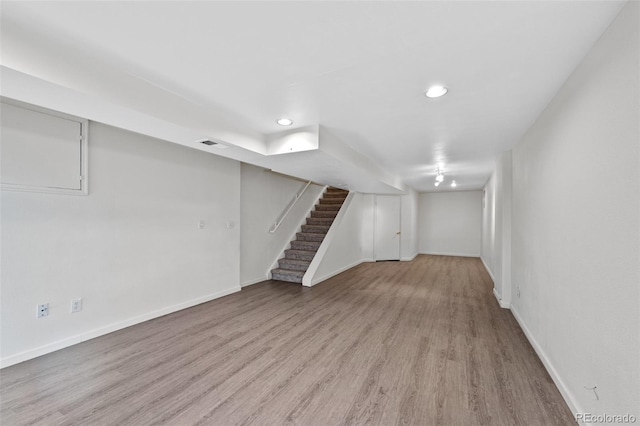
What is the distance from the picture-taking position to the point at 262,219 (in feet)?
18.2

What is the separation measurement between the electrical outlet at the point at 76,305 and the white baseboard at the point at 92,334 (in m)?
0.26

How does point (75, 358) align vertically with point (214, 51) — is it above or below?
below

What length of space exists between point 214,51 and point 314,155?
69.2 inches

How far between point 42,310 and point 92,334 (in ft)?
1.76

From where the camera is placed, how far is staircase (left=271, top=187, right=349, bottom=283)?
5621mm

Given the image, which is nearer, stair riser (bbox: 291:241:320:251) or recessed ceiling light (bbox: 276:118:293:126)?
recessed ceiling light (bbox: 276:118:293:126)

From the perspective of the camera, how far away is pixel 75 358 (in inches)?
97.2

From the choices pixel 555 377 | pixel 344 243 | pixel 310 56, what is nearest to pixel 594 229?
pixel 555 377

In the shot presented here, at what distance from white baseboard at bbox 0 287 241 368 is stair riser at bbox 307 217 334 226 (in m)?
3.31

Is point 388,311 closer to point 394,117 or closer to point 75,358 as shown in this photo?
→ point 394,117

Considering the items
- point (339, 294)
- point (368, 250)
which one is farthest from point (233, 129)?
point (368, 250)

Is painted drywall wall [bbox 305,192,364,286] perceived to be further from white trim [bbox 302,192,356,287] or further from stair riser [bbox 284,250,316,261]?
stair riser [bbox 284,250,316,261]

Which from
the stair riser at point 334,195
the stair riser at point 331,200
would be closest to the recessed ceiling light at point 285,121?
the stair riser at point 331,200

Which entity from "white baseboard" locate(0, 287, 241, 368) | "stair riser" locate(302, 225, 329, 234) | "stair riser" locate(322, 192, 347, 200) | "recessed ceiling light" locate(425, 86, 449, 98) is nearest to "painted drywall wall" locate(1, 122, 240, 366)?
"white baseboard" locate(0, 287, 241, 368)
